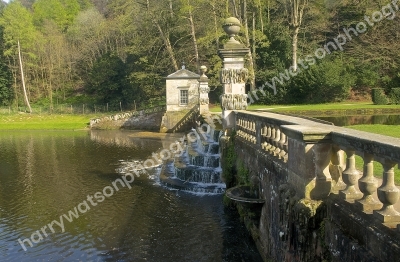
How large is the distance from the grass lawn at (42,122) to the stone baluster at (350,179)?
1376 inches

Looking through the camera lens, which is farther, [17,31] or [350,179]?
[17,31]

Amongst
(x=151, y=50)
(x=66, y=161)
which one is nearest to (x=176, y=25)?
(x=151, y=50)

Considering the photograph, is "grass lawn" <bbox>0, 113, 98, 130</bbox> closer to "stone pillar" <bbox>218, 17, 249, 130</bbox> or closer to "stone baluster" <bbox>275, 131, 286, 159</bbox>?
"stone pillar" <bbox>218, 17, 249, 130</bbox>

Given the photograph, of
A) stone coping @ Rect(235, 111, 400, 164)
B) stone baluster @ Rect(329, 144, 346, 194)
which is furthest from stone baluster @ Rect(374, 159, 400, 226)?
stone baluster @ Rect(329, 144, 346, 194)

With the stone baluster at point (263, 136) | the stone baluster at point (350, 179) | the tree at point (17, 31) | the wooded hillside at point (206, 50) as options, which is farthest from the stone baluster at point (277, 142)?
the tree at point (17, 31)

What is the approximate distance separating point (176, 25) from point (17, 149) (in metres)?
21.9

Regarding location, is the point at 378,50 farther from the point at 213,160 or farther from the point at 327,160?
the point at 327,160

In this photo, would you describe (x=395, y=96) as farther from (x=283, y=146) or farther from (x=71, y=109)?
(x=71, y=109)

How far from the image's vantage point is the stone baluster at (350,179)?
421 cm

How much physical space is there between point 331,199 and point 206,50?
1402 inches

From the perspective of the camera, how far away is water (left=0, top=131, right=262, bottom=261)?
825 centimetres

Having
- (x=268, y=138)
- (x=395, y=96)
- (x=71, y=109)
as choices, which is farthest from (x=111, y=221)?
(x=71, y=109)

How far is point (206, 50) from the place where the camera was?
128 feet

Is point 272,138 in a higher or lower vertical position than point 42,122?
higher
